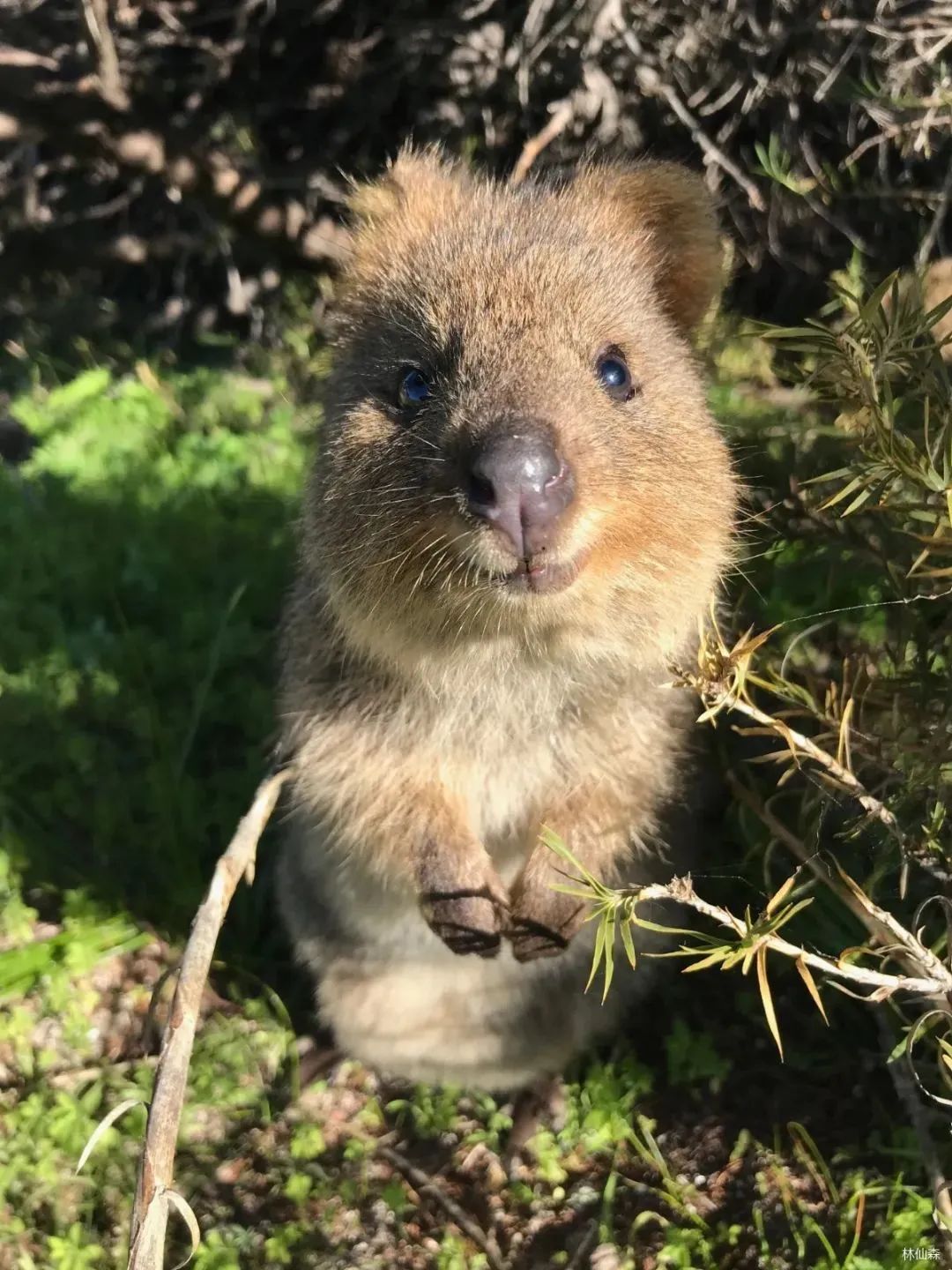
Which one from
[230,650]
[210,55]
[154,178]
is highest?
[210,55]

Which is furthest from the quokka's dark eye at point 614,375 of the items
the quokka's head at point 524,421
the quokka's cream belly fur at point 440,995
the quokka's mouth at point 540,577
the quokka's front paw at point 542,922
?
the quokka's cream belly fur at point 440,995

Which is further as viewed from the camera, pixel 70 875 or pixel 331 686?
pixel 70 875

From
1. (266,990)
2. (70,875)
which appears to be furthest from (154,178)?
(266,990)

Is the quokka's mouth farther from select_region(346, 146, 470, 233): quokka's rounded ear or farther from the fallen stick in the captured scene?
select_region(346, 146, 470, 233): quokka's rounded ear

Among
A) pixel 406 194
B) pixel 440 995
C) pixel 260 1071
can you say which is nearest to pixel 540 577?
pixel 406 194

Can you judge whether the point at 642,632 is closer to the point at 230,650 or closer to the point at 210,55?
the point at 230,650

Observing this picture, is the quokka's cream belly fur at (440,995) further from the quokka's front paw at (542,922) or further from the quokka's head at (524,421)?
the quokka's head at (524,421)

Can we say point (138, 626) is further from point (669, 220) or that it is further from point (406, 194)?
point (669, 220)
